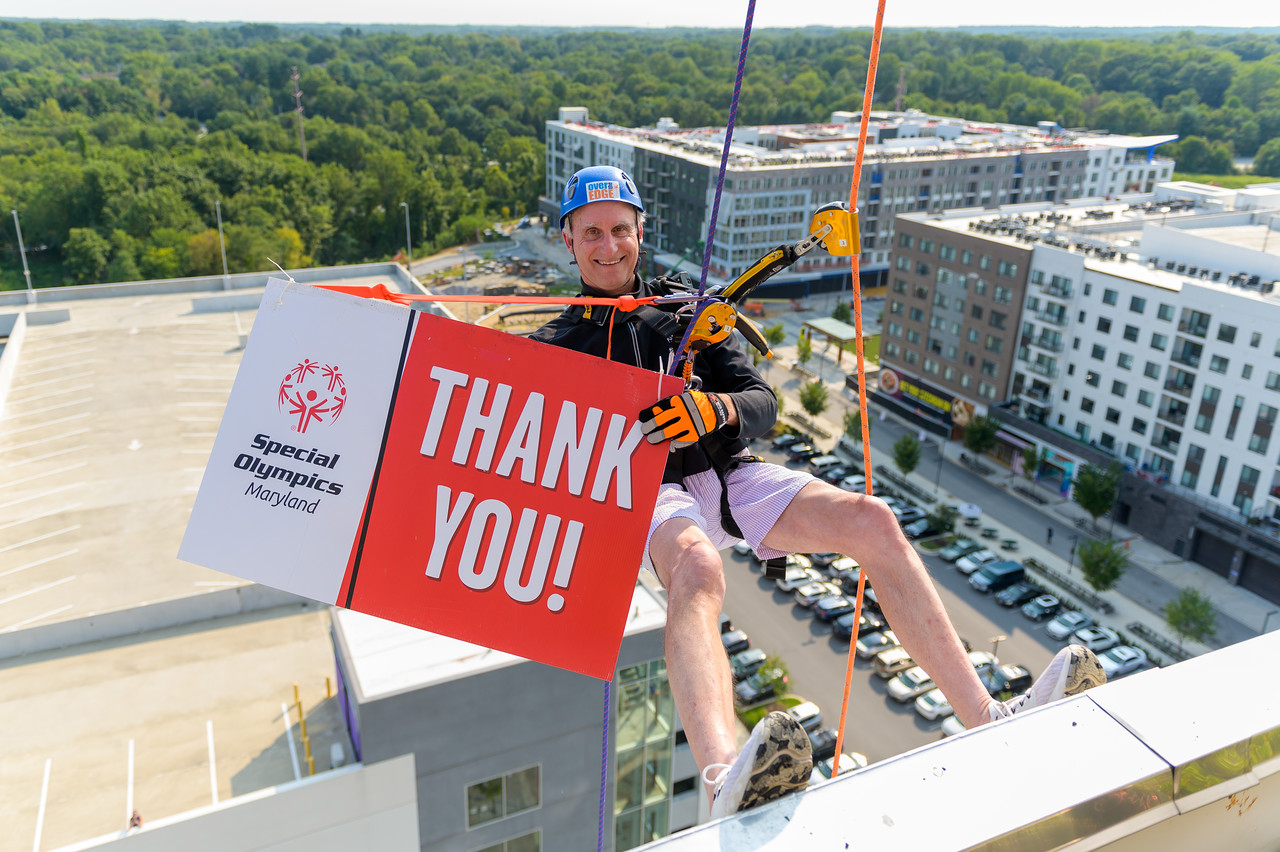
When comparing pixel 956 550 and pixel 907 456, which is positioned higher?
pixel 907 456

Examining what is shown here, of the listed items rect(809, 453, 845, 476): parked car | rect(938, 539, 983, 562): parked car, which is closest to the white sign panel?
rect(938, 539, 983, 562): parked car

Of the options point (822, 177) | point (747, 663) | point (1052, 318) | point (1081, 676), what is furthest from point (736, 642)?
point (822, 177)

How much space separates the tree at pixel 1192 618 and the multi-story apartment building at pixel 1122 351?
5.85 meters

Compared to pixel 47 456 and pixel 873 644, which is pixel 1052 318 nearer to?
pixel 873 644

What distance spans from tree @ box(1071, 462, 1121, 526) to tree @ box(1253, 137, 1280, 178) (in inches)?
3743

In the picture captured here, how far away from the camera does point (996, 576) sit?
30922 mm

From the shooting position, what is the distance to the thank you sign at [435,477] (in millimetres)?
4625

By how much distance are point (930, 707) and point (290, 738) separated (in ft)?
58.5

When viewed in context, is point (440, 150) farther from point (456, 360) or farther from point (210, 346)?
point (456, 360)

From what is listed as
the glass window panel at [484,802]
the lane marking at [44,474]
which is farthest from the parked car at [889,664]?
the lane marking at [44,474]

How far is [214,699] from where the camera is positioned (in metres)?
14.6

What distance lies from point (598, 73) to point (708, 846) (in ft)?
512

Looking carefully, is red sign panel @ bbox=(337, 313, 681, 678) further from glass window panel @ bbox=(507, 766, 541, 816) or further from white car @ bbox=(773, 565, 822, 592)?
white car @ bbox=(773, 565, 822, 592)

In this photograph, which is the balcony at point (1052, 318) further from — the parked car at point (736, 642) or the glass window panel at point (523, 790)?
the glass window panel at point (523, 790)
